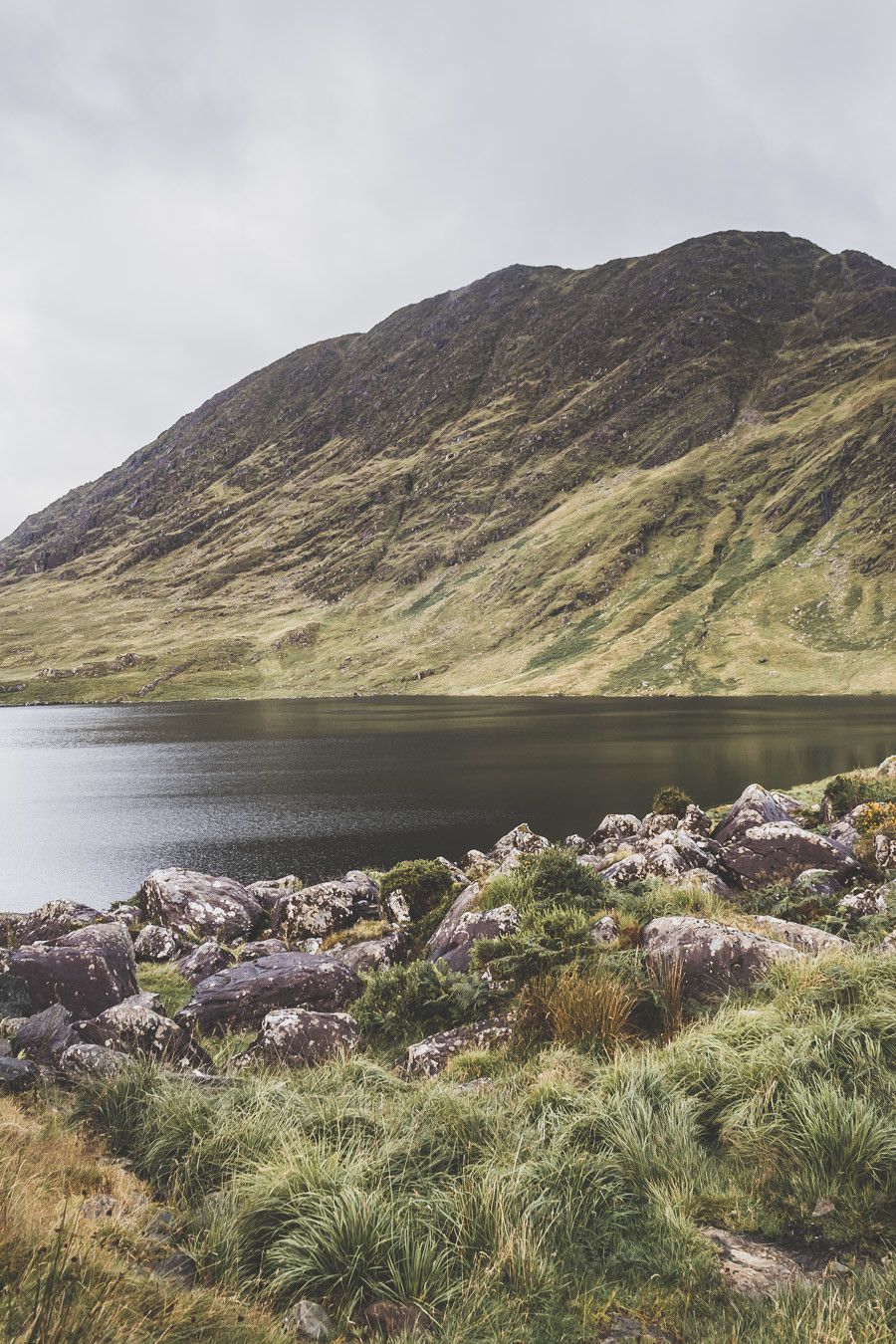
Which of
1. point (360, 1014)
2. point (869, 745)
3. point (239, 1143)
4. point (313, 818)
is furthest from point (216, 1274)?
point (869, 745)

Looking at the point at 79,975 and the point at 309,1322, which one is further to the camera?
the point at 79,975

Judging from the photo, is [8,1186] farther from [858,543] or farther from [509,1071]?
[858,543]

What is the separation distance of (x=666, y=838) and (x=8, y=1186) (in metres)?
15.9

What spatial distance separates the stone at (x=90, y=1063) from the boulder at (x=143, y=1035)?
77.3 inches

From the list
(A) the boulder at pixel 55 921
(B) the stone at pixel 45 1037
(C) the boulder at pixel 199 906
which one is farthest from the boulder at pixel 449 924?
(A) the boulder at pixel 55 921

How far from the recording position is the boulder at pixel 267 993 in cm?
1186

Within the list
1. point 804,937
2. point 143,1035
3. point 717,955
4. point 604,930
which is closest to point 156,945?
point 143,1035

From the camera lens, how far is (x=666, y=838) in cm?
1766

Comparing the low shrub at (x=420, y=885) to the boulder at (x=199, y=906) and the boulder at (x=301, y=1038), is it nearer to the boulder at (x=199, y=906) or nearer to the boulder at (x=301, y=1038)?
the boulder at (x=199, y=906)

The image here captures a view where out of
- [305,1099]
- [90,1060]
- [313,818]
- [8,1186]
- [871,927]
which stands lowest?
[313,818]

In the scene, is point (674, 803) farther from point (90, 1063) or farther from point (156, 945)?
point (90, 1063)

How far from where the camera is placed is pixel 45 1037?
29.4 feet

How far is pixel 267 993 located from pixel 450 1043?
4.21 meters

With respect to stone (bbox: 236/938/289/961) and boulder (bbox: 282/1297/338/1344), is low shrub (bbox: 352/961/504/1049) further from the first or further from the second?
boulder (bbox: 282/1297/338/1344)
